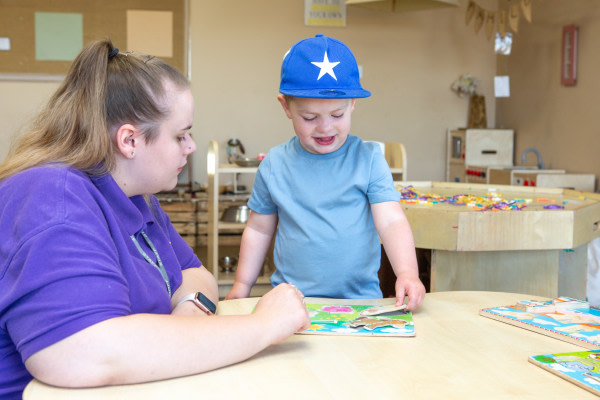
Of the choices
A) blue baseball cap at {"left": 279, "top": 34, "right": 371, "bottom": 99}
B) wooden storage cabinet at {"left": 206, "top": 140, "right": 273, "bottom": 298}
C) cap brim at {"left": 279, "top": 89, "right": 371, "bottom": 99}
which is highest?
blue baseball cap at {"left": 279, "top": 34, "right": 371, "bottom": 99}

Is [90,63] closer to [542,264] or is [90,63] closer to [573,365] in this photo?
[573,365]

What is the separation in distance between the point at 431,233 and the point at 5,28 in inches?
152

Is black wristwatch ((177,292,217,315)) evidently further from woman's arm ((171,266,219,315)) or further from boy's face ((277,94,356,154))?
boy's face ((277,94,356,154))

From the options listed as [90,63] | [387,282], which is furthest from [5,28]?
[90,63]

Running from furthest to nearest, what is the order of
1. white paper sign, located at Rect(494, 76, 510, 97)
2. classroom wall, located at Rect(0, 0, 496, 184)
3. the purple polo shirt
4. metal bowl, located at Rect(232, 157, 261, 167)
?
classroom wall, located at Rect(0, 0, 496, 184) → white paper sign, located at Rect(494, 76, 510, 97) → metal bowl, located at Rect(232, 157, 261, 167) → the purple polo shirt

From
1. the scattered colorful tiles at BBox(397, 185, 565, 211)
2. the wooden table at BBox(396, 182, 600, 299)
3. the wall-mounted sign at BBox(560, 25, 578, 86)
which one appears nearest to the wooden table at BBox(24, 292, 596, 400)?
the wooden table at BBox(396, 182, 600, 299)

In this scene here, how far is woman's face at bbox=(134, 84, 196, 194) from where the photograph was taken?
992 mm

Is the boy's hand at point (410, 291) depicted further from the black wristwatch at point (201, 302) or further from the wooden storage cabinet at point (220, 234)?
the wooden storage cabinet at point (220, 234)

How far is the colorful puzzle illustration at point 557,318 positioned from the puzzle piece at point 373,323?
17cm

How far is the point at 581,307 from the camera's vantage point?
117 centimetres

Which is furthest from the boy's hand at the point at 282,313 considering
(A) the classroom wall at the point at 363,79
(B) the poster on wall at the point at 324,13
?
(B) the poster on wall at the point at 324,13

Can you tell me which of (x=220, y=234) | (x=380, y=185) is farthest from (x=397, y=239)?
(x=220, y=234)

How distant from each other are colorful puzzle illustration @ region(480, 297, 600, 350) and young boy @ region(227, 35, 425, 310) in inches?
11.2

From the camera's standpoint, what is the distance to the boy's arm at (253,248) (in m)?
1.56
